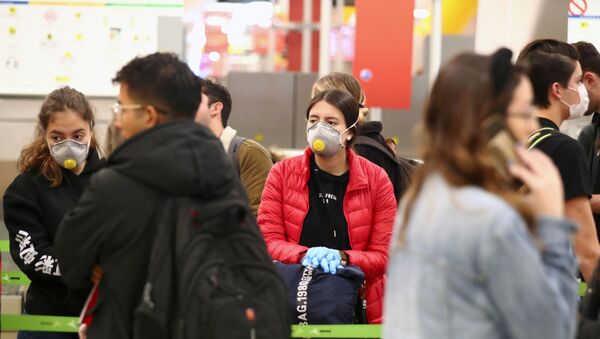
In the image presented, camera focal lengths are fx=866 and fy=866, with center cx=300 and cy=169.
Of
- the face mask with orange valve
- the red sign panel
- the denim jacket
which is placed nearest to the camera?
Answer: the denim jacket

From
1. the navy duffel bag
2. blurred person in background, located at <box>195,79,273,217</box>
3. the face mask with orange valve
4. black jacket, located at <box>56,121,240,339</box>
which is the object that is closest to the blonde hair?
blurred person in background, located at <box>195,79,273,217</box>

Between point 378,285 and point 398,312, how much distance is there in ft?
6.38

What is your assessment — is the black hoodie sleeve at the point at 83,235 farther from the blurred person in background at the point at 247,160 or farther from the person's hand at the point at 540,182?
the blurred person in background at the point at 247,160

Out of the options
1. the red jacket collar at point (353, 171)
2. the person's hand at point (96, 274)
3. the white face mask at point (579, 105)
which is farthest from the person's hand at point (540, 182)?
the red jacket collar at point (353, 171)

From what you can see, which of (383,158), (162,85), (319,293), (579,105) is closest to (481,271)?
(162,85)

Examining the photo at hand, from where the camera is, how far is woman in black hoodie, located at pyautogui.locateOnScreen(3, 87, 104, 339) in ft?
11.2

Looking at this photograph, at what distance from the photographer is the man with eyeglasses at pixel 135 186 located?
8.26 ft

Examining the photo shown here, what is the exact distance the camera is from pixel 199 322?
250 cm

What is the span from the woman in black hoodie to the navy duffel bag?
0.88m

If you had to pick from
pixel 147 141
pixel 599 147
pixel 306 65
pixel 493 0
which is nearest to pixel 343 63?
pixel 306 65

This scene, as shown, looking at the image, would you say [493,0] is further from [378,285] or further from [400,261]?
[400,261]

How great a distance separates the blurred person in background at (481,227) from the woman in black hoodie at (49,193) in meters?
1.78

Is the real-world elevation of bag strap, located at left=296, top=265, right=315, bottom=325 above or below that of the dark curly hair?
below

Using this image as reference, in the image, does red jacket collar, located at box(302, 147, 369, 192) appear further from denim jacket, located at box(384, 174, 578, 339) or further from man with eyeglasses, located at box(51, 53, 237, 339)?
denim jacket, located at box(384, 174, 578, 339)
